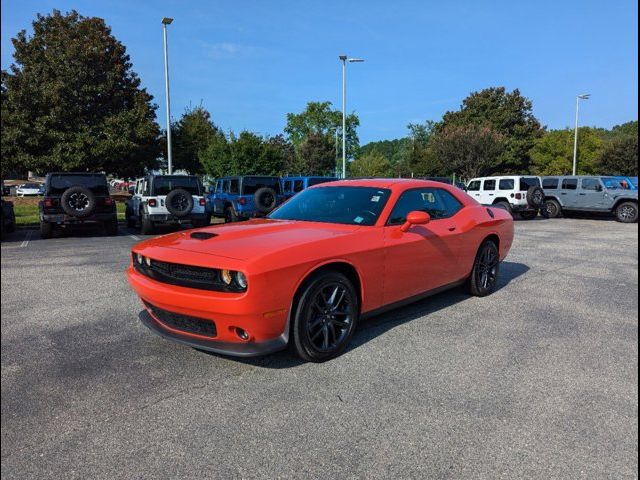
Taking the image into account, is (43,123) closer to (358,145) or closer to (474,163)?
(474,163)

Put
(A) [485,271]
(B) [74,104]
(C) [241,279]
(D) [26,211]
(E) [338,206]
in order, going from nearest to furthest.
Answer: (C) [241,279], (E) [338,206], (A) [485,271], (B) [74,104], (D) [26,211]

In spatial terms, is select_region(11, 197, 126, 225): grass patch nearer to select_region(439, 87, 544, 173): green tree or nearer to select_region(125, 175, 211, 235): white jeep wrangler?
select_region(125, 175, 211, 235): white jeep wrangler

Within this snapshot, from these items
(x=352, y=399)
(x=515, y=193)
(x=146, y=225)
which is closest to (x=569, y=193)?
(x=515, y=193)

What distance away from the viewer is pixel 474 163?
40062mm

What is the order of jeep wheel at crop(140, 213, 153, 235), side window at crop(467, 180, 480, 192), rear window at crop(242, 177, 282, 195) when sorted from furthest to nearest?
side window at crop(467, 180, 480, 192) < rear window at crop(242, 177, 282, 195) < jeep wheel at crop(140, 213, 153, 235)

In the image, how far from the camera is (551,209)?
20.8 meters

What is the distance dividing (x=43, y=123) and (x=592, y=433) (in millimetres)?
10682

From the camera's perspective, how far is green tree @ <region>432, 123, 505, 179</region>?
1535 inches

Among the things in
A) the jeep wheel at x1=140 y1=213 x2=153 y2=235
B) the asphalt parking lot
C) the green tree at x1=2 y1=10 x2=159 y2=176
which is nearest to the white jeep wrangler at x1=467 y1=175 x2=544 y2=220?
the jeep wheel at x1=140 y1=213 x2=153 y2=235

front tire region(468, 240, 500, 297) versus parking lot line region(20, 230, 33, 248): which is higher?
front tire region(468, 240, 500, 297)

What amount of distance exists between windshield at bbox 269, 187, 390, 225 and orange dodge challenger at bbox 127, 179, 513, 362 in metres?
0.01

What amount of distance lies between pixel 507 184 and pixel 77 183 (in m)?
16.4

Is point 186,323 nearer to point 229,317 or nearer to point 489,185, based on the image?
point 229,317

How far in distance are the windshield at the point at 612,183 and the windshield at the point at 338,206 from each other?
699 inches
